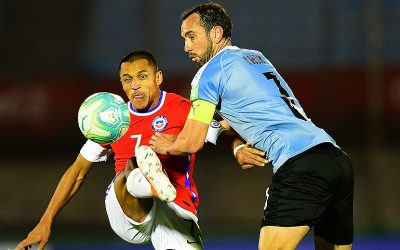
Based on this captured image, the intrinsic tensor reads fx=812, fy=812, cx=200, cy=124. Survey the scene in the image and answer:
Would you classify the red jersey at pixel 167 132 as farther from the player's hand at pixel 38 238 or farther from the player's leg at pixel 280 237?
the player's leg at pixel 280 237

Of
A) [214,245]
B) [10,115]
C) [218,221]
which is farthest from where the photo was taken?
[10,115]

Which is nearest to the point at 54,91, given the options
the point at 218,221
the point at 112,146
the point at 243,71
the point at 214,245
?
the point at 218,221

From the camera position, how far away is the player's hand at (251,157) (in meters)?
4.12

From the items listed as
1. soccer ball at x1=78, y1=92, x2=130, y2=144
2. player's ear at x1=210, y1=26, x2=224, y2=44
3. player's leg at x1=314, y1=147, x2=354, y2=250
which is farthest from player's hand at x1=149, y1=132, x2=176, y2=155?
player's leg at x1=314, y1=147, x2=354, y2=250

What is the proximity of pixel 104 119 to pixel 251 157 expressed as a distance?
784 mm

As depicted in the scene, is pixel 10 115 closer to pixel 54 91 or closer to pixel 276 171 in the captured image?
pixel 54 91

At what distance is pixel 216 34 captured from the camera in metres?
4.26

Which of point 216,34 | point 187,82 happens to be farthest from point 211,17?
point 187,82

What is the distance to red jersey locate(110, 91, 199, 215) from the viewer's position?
4.53 meters

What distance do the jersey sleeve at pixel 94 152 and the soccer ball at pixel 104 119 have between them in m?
0.37

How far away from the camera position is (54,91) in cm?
1002

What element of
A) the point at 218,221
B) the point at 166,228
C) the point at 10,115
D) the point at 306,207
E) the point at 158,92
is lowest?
the point at 218,221

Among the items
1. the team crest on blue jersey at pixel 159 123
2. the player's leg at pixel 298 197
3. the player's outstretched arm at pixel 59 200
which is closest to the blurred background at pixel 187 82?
the player's outstretched arm at pixel 59 200

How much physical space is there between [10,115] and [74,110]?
38.5 inches
